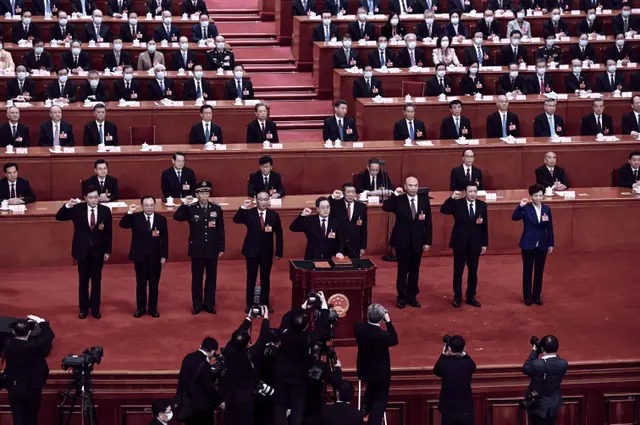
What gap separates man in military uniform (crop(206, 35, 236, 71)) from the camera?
20.2m

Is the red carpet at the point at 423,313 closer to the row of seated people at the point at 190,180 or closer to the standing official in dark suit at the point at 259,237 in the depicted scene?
the standing official in dark suit at the point at 259,237

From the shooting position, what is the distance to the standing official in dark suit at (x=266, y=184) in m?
15.9

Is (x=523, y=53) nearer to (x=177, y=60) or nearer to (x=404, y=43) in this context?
(x=404, y=43)

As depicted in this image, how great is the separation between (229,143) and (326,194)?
204 cm

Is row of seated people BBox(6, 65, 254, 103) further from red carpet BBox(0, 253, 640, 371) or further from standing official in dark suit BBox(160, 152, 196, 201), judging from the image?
red carpet BBox(0, 253, 640, 371)

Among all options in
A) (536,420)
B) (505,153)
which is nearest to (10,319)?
(536,420)

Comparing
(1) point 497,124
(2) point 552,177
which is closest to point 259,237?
(2) point 552,177

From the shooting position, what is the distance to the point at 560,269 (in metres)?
16.0

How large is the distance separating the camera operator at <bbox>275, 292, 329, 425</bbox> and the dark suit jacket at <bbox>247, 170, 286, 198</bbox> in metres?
5.22

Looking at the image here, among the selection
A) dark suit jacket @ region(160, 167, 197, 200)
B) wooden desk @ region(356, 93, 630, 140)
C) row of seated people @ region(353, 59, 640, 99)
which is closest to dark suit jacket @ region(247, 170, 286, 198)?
dark suit jacket @ region(160, 167, 197, 200)

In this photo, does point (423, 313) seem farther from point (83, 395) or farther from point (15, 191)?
point (15, 191)

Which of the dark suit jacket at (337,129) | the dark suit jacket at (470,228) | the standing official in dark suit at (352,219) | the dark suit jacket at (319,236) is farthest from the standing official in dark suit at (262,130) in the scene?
the dark suit jacket at (470,228)

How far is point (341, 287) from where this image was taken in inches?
504

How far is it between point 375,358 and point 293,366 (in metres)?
0.84
